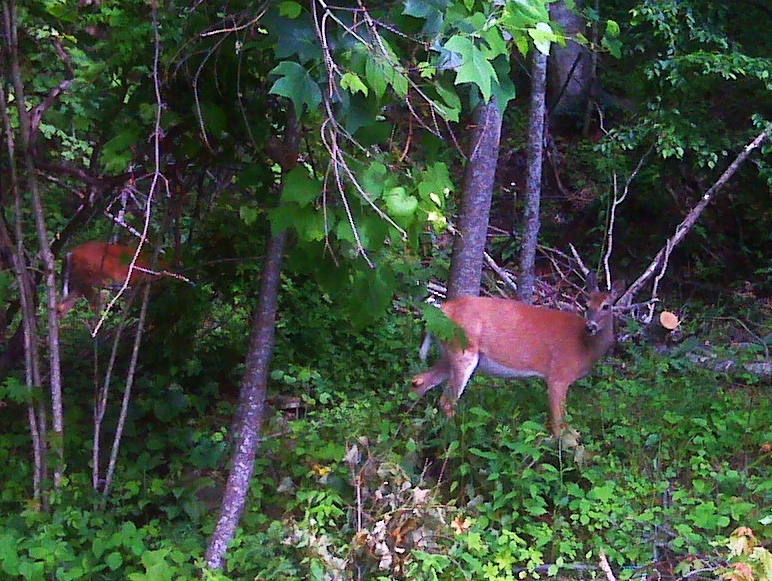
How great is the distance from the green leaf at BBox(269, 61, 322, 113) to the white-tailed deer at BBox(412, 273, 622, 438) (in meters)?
3.30

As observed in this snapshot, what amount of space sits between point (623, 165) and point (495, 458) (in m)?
5.93

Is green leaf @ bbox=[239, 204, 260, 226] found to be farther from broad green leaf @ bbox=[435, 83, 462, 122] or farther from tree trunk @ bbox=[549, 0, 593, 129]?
tree trunk @ bbox=[549, 0, 593, 129]

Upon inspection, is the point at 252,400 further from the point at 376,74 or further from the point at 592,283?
the point at 592,283

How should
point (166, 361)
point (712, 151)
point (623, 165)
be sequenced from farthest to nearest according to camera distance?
point (623, 165) < point (712, 151) < point (166, 361)

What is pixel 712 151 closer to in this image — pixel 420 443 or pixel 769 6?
pixel 769 6

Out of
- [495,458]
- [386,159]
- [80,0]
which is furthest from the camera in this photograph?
[495,458]

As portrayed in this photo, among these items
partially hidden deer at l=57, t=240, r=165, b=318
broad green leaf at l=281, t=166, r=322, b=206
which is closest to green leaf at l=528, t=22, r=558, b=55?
broad green leaf at l=281, t=166, r=322, b=206

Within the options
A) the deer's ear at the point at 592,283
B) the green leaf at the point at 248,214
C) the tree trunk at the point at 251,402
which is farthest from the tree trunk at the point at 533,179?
the green leaf at the point at 248,214

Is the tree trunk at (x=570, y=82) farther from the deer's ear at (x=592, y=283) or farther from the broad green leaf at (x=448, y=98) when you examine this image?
the broad green leaf at (x=448, y=98)

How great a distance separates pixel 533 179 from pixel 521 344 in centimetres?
210

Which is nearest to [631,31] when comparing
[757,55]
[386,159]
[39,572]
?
[757,55]

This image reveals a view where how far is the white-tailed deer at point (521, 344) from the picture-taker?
6.62m

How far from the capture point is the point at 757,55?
874cm

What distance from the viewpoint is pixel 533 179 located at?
8.36 metres
